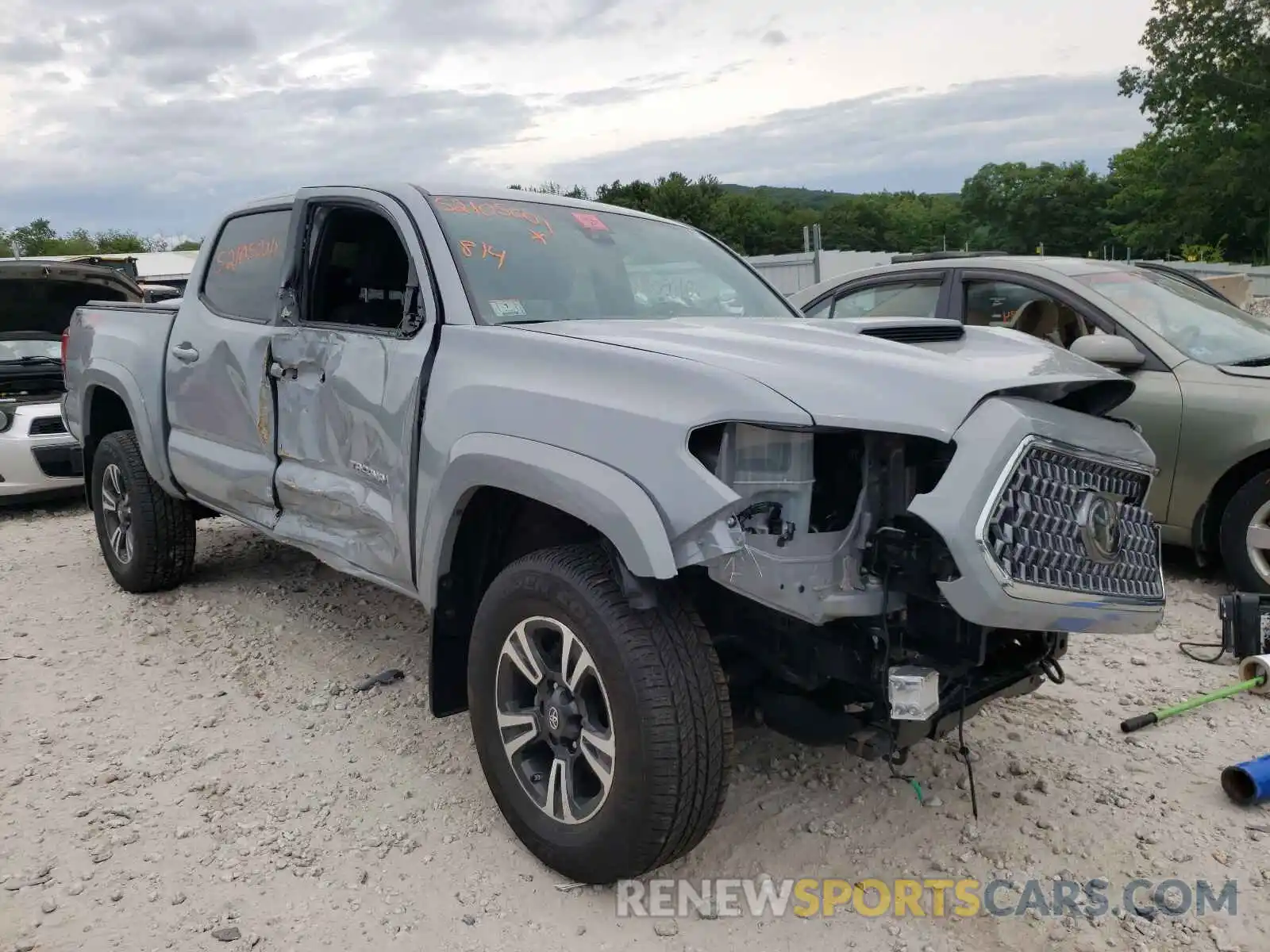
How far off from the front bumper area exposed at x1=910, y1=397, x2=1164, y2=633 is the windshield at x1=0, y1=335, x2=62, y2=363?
7.98 meters

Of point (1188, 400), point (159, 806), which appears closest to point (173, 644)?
point (159, 806)

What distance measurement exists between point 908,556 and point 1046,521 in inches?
14.5

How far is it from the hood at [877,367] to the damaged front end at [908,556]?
8 centimetres

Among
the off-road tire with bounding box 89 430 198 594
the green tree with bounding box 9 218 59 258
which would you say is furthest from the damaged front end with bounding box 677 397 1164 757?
the green tree with bounding box 9 218 59 258

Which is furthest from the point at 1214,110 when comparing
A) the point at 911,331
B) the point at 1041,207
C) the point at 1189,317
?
the point at 911,331

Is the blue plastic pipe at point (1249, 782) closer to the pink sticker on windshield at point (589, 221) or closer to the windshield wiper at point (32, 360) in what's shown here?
the pink sticker on windshield at point (589, 221)

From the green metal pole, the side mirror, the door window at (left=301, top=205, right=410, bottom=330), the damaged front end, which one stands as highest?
the door window at (left=301, top=205, right=410, bottom=330)

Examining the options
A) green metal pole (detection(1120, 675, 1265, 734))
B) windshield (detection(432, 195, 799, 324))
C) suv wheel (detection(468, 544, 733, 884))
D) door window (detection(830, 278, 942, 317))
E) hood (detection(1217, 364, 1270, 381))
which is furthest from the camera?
door window (detection(830, 278, 942, 317))

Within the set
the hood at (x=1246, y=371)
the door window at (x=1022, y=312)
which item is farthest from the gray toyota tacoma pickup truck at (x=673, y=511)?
the door window at (x=1022, y=312)

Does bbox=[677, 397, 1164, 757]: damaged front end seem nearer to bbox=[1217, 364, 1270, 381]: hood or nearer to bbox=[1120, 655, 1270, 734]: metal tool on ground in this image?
bbox=[1120, 655, 1270, 734]: metal tool on ground

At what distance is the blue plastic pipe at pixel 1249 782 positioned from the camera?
A: 3.09 metres

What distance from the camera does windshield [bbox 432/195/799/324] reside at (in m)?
3.33

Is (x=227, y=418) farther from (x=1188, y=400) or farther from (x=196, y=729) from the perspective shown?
(x=1188, y=400)

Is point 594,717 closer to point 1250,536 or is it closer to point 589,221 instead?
point 589,221
